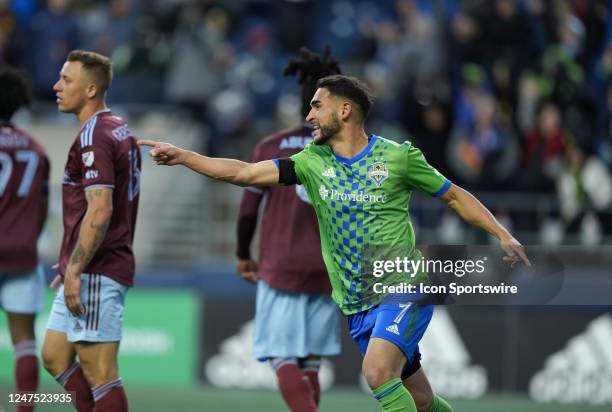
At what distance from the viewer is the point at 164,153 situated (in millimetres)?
6531

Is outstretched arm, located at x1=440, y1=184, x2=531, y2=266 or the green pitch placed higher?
outstretched arm, located at x1=440, y1=184, x2=531, y2=266

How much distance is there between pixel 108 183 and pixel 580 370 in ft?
20.9

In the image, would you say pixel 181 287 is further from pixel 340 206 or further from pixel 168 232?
→ pixel 340 206

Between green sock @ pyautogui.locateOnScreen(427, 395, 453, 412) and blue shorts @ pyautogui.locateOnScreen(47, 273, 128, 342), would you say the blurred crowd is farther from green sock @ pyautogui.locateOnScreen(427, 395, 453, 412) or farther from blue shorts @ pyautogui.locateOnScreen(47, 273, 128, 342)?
blue shorts @ pyautogui.locateOnScreen(47, 273, 128, 342)

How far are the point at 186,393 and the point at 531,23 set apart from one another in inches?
281

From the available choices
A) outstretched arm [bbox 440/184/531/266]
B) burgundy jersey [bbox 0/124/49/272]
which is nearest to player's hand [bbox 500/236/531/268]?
outstretched arm [bbox 440/184/531/266]

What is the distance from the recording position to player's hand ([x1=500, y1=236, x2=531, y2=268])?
6711mm

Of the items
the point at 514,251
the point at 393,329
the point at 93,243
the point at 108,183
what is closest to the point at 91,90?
the point at 108,183

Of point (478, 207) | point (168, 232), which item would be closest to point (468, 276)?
point (478, 207)

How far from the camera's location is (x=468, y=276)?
6812 mm

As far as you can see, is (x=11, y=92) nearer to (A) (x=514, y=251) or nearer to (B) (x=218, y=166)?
(B) (x=218, y=166)

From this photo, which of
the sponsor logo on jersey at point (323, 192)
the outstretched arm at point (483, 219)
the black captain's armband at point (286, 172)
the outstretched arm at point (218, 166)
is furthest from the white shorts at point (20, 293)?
the outstretched arm at point (483, 219)

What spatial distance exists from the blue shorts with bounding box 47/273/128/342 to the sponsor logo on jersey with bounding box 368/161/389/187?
1738mm

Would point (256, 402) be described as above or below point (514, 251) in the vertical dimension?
below
